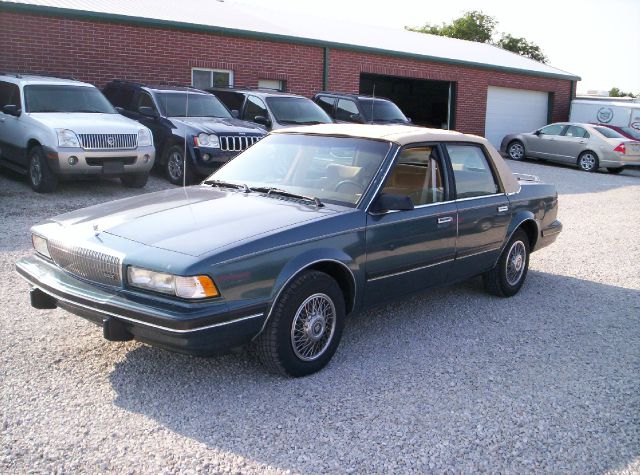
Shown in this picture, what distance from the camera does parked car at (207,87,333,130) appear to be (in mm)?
13539

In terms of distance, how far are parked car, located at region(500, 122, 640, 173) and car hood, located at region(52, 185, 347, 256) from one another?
1792 cm

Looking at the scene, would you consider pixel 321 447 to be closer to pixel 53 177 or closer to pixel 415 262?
pixel 415 262

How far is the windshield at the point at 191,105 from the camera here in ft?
40.8

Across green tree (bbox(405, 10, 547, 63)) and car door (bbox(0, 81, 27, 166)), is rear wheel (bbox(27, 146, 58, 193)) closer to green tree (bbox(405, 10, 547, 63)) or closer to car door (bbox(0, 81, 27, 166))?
car door (bbox(0, 81, 27, 166))

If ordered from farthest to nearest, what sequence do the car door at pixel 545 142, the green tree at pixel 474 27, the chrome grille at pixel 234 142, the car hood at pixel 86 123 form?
1. the green tree at pixel 474 27
2. the car door at pixel 545 142
3. the chrome grille at pixel 234 142
4. the car hood at pixel 86 123

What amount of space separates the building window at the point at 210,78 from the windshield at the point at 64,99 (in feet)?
18.4

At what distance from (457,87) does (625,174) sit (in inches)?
242

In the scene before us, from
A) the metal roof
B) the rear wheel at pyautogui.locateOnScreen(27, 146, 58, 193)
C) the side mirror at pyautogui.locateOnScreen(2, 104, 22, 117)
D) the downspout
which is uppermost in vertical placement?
the metal roof

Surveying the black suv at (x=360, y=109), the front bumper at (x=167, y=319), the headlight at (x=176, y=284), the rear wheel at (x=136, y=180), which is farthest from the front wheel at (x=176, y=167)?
the headlight at (x=176, y=284)

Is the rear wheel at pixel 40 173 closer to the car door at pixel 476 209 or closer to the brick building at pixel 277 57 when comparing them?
the brick building at pixel 277 57

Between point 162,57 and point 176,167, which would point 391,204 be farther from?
point 162,57

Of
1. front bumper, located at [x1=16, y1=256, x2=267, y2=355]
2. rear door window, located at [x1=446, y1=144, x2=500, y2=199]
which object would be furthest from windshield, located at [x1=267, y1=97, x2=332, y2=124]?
front bumper, located at [x1=16, y1=256, x2=267, y2=355]

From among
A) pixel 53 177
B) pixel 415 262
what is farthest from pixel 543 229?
pixel 53 177

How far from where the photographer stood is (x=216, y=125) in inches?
469
